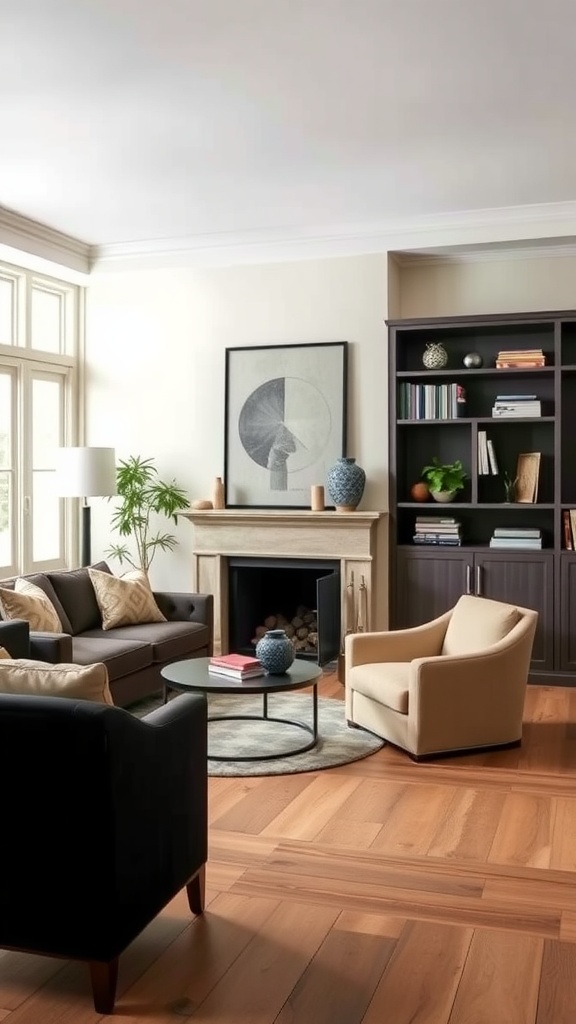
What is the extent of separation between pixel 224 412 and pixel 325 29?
12.0ft

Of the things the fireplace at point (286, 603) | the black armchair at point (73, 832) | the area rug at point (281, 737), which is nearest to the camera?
the black armchair at point (73, 832)

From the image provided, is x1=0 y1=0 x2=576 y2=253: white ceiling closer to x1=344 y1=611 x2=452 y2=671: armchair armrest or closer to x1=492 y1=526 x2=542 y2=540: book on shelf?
x1=492 y1=526 x2=542 y2=540: book on shelf

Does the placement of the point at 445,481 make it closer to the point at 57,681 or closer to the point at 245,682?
the point at 245,682

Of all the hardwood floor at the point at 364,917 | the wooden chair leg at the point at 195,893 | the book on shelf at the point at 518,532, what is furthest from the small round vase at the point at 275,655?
the book on shelf at the point at 518,532

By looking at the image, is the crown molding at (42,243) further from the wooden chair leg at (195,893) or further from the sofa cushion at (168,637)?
the wooden chair leg at (195,893)

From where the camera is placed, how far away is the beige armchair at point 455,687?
15.3 ft

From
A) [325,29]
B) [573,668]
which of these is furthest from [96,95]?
[573,668]

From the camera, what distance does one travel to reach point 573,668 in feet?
21.1

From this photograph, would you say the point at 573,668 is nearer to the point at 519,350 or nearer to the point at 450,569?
the point at 450,569

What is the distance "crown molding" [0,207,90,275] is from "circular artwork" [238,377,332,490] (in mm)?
1621

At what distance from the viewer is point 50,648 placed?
15.8 ft

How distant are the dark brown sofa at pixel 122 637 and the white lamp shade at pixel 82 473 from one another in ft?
1.66

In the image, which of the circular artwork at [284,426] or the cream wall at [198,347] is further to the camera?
the circular artwork at [284,426]

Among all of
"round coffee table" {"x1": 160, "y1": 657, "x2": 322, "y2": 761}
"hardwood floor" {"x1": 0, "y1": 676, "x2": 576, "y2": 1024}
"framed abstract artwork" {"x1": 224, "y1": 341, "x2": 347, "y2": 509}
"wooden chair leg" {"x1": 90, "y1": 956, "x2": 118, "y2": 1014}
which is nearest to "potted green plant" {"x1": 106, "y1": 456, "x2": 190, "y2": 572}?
"framed abstract artwork" {"x1": 224, "y1": 341, "x2": 347, "y2": 509}
